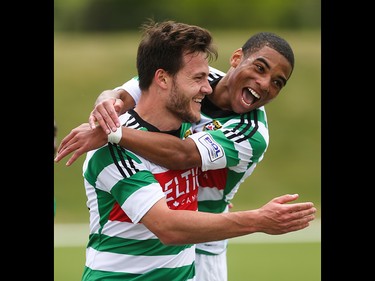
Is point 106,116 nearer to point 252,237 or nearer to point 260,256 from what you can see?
point 260,256

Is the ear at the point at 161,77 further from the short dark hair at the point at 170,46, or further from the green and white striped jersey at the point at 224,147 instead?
the green and white striped jersey at the point at 224,147

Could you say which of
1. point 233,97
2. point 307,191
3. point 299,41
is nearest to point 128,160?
point 233,97

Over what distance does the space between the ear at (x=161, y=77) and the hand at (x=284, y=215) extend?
1.00 m

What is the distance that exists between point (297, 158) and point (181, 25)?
14.0 m

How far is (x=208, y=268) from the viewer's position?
598 cm

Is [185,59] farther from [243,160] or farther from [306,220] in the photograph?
[306,220]

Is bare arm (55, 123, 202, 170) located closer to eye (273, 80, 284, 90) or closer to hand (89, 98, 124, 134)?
hand (89, 98, 124, 134)

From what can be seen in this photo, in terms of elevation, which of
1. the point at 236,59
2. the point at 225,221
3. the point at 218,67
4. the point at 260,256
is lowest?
the point at 260,256

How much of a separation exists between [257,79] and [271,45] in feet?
0.78

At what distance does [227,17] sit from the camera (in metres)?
20.9

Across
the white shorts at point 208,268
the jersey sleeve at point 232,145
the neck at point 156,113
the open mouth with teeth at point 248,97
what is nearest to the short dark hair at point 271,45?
the open mouth with teeth at point 248,97

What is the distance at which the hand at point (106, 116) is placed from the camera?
15.4 feet

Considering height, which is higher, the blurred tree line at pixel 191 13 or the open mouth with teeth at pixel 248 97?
the blurred tree line at pixel 191 13

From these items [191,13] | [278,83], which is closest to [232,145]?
[278,83]
